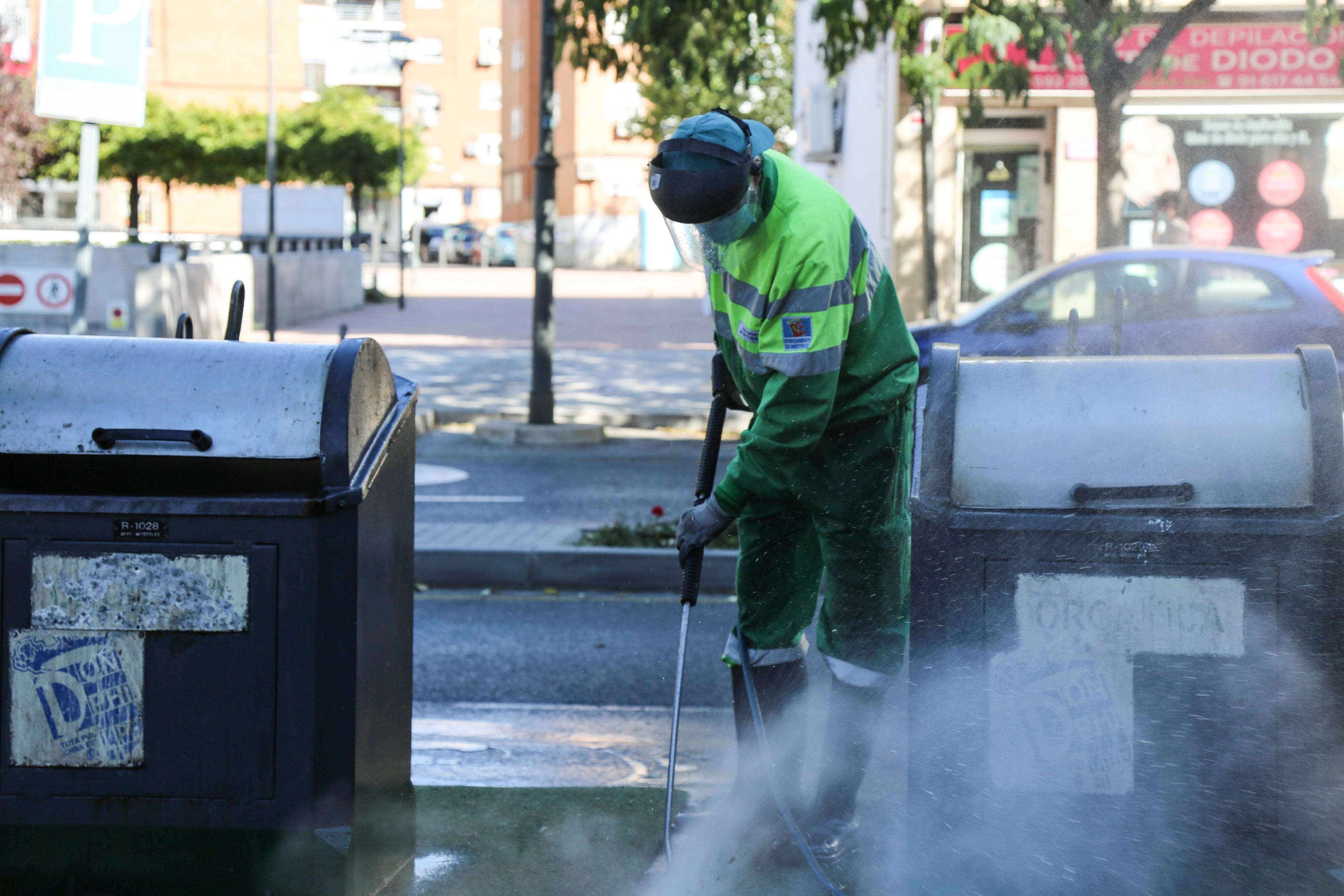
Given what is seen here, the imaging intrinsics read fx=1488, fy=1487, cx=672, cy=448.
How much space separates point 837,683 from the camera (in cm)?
354

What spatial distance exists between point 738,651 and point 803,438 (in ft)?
2.26

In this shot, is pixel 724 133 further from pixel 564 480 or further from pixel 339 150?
pixel 339 150

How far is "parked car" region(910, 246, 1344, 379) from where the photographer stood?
821cm

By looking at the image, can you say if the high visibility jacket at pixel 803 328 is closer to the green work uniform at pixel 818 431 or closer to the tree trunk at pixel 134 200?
the green work uniform at pixel 818 431

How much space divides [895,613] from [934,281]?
485 inches

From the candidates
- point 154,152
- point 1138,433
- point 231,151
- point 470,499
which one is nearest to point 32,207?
point 154,152

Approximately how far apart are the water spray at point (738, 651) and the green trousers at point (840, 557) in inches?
4.2

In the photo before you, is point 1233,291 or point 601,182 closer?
point 1233,291

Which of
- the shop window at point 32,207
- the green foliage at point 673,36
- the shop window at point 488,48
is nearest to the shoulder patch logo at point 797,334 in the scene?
the green foliage at point 673,36

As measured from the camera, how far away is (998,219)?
1655 centimetres

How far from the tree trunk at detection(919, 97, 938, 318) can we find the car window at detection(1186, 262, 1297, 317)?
21.8 ft

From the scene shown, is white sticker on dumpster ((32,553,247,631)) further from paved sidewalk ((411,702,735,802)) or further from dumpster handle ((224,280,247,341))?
paved sidewalk ((411,702,735,802))

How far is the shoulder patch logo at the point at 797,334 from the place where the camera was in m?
3.13

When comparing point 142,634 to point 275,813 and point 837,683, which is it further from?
point 837,683
